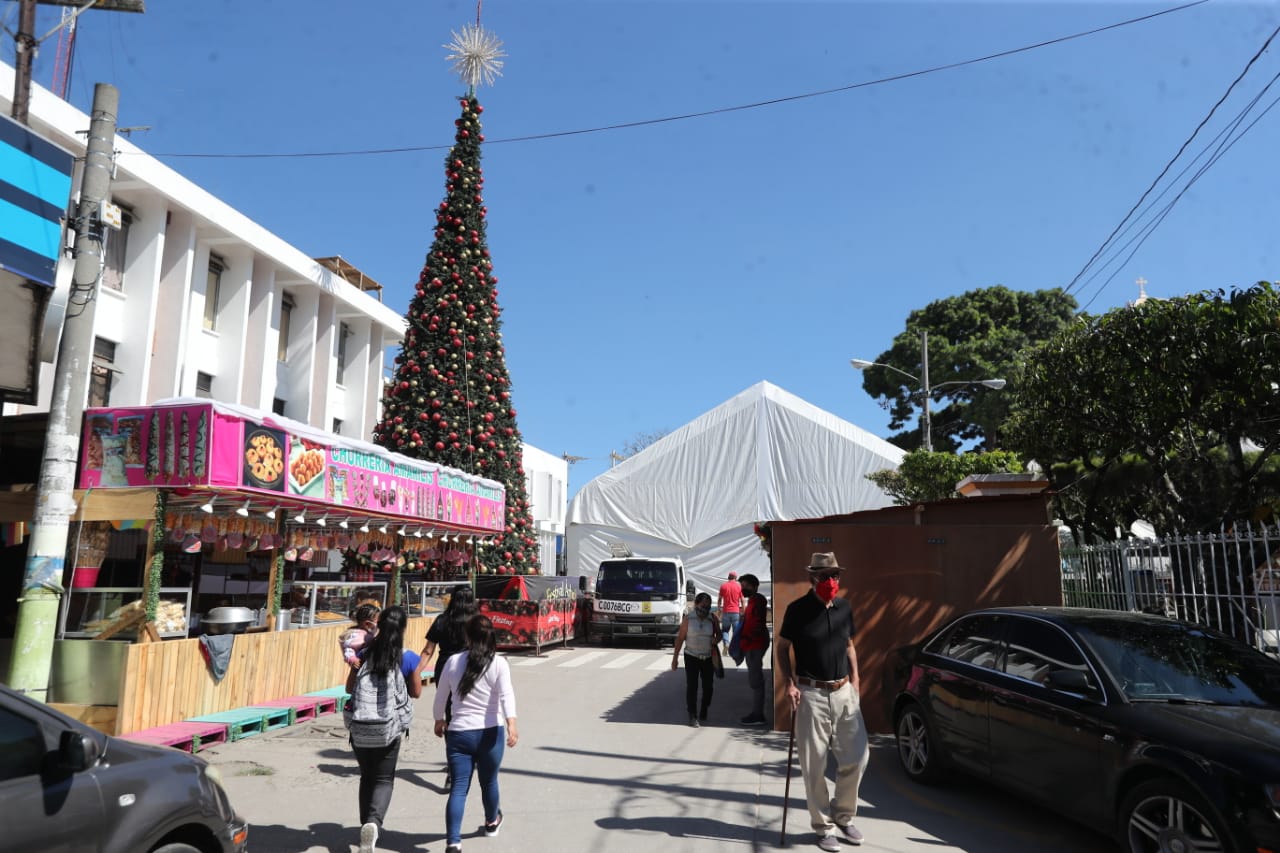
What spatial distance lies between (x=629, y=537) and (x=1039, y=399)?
76.3 feet

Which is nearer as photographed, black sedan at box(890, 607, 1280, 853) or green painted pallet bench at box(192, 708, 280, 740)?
black sedan at box(890, 607, 1280, 853)

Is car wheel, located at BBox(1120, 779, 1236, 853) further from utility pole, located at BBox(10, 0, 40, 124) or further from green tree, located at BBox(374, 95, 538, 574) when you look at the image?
green tree, located at BBox(374, 95, 538, 574)

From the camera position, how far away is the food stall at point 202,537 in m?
8.91

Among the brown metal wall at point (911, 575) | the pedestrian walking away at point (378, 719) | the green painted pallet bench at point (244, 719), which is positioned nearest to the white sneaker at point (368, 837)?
the pedestrian walking away at point (378, 719)

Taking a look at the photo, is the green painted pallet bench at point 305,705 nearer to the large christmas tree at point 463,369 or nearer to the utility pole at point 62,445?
the utility pole at point 62,445

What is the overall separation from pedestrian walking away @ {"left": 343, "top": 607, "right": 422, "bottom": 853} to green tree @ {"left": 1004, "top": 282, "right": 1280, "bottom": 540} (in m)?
9.42

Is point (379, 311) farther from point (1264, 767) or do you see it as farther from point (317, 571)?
point (1264, 767)

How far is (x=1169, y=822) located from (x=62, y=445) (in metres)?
8.46

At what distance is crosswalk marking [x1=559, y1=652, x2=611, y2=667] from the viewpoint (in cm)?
1723

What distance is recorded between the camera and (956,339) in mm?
44812

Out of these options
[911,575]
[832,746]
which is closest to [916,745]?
[832,746]

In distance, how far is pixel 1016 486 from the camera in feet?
42.1

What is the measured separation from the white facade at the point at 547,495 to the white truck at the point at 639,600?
82.5 ft

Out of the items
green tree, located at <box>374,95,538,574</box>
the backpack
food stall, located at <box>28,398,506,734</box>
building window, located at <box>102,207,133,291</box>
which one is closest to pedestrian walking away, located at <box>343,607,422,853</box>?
the backpack
